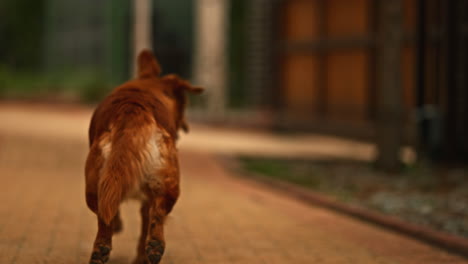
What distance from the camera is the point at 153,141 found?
522cm

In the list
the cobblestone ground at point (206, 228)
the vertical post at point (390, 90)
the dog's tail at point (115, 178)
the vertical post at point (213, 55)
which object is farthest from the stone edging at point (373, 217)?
the vertical post at point (213, 55)

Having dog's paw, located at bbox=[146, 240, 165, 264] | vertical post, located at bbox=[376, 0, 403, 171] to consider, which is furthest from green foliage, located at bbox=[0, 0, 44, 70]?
dog's paw, located at bbox=[146, 240, 165, 264]

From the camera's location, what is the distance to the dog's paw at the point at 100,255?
196 inches

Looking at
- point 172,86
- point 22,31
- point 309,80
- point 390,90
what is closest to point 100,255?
point 172,86

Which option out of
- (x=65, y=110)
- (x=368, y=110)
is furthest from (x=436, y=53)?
(x=65, y=110)

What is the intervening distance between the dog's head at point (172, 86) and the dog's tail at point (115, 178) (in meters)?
1.06

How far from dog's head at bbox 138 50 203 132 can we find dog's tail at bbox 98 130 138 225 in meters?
1.06

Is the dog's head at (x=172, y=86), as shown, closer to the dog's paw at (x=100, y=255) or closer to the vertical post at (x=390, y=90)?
the dog's paw at (x=100, y=255)

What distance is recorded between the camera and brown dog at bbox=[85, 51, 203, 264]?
495cm

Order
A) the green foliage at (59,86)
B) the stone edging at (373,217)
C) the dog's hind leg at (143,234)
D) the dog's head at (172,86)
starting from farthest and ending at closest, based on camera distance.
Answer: the green foliage at (59,86) → the stone edging at (373,217) → the dog's head at (172,86) → the dog's hind leg at (143,234)

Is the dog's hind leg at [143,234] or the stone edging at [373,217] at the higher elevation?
the dog's hind leg at [143,234]

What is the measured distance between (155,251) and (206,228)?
265 cm

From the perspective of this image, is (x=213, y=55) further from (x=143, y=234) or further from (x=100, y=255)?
(x=100, y=255)

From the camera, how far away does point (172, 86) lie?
6.20 metres
